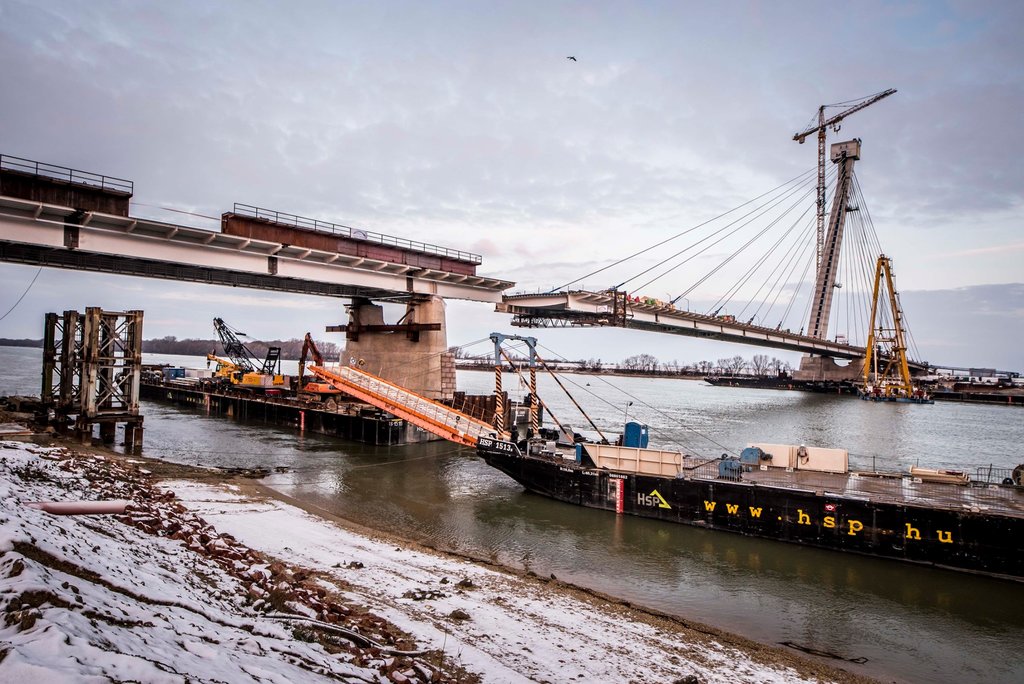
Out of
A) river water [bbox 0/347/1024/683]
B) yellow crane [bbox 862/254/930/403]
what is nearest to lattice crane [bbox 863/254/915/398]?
yellow crane [bbox 862/254/930/403]

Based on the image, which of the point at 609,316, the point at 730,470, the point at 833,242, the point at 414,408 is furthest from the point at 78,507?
the point at 833,242

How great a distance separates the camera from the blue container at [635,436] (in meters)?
26.7

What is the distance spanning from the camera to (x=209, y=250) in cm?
3444

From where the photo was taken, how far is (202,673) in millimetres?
5391

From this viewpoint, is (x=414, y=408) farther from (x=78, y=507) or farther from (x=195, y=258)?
(x=78, y=507)

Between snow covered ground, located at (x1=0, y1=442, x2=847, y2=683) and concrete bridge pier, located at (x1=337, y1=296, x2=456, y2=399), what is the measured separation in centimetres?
2641

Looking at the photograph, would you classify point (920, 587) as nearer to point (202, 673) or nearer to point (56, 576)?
point (202, 673)

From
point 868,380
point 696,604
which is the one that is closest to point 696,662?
point 696,604

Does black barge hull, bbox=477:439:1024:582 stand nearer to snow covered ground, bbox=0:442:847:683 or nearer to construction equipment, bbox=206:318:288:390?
snow covered ground, bbox=0:442:847:683

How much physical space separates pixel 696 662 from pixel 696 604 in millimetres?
4605

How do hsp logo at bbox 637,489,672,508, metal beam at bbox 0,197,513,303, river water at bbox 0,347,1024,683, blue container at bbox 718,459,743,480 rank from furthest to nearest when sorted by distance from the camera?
metal beam at bbox 0,197,513,303 → hsp logo at bbox 637,489,672,508 → blue container at bbox 718,459,743,480 → river water at bbox 0,347,1024,683

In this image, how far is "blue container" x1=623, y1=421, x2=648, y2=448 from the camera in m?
26.7

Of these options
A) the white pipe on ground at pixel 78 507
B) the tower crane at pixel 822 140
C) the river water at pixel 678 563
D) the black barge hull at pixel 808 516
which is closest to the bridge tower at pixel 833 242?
the tower crane at pixel 822 140

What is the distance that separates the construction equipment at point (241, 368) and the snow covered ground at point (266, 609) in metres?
41.4
